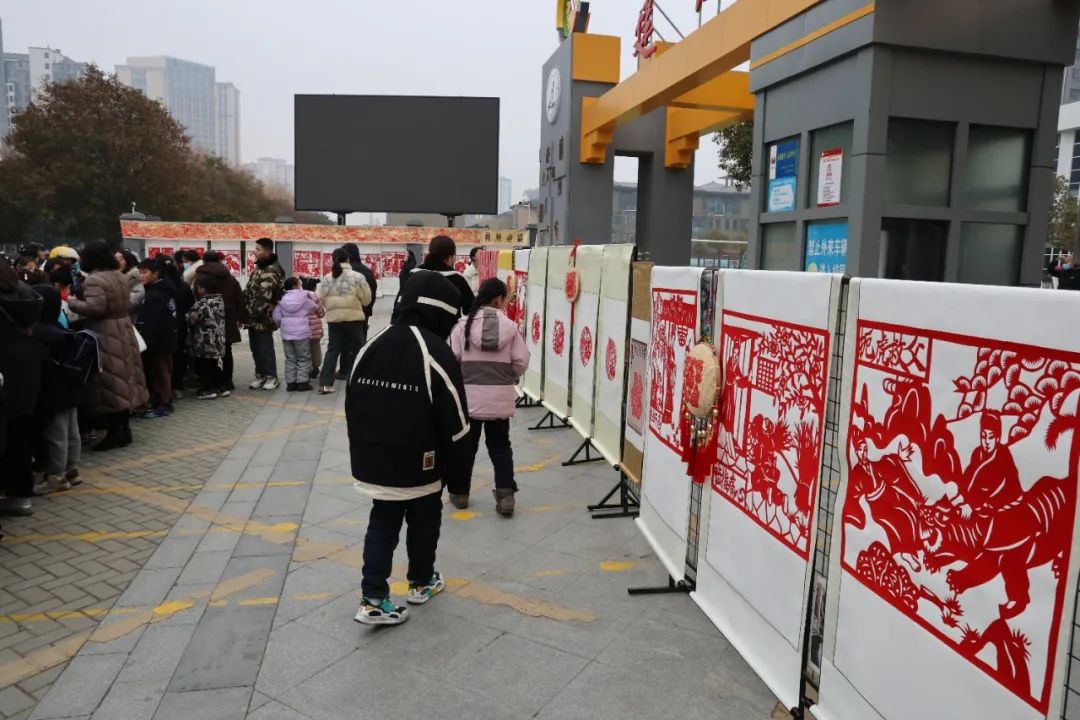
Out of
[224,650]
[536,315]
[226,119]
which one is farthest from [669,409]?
[226,119]

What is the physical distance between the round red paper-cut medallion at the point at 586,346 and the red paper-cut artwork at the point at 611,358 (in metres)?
0.47

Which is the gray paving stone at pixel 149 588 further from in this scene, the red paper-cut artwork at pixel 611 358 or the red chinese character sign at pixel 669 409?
the red paper-cut artwork at pixel 611 358

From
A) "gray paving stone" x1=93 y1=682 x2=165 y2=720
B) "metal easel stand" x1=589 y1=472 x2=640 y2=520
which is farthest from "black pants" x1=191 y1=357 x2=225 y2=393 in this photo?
"gray paving stone" x1=93 y1=682 x2=165 y2=720

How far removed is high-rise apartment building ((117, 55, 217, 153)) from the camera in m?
122

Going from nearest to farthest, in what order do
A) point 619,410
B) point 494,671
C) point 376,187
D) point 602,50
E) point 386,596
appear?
1. point 494,671
2. point 386,596
3. point 619,410
4. point 602,50
5. point 376,187

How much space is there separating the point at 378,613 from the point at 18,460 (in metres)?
3.23

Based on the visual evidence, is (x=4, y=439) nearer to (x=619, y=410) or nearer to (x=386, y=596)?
(x=386, y=596)

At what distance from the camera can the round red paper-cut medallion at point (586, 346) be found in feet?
20.1

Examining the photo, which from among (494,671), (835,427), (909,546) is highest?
(835,427)

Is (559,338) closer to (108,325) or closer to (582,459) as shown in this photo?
(582,459)

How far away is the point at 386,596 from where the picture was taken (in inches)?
148

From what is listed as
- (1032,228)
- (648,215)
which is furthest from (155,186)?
(1032,228)

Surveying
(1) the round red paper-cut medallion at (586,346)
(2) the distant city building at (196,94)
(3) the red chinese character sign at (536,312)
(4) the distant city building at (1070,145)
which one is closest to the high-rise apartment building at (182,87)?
(2) the distant city building at (196,94)

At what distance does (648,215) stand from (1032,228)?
38.4 ft
